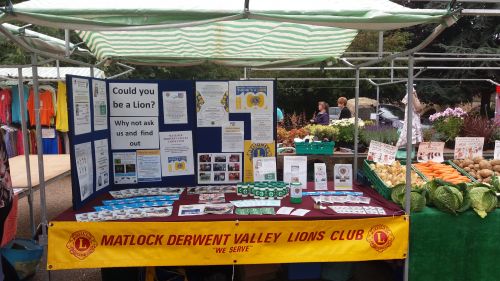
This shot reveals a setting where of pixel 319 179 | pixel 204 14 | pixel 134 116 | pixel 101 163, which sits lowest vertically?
pixel 319 179

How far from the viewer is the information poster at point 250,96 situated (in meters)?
3.85

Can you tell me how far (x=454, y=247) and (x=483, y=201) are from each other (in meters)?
0.44

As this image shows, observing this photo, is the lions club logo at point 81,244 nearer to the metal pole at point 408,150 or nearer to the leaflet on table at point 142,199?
the leaflet on table at point 142,199

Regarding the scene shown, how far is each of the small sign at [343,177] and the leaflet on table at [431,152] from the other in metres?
1.40

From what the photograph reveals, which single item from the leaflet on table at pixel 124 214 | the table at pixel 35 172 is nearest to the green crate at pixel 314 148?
the leaflet on table at pixel 124 214

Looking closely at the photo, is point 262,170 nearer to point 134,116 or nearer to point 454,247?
point 134,116

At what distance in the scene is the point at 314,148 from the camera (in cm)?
573

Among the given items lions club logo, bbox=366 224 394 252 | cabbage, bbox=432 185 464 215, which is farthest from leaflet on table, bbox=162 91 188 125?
cabbage, bbox=432 185 464 215

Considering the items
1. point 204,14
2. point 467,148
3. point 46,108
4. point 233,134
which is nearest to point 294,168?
point 233,134

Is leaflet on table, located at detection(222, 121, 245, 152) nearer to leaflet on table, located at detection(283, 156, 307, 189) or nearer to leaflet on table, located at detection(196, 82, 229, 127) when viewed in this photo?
leaflet on table, located at detection(196, 82, 229, 127)

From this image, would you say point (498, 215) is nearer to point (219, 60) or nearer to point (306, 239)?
point (306, 239)

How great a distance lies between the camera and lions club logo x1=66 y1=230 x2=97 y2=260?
2824 millimetres

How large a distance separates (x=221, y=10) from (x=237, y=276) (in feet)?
7.95

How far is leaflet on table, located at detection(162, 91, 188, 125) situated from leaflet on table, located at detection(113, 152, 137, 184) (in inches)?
18.3
